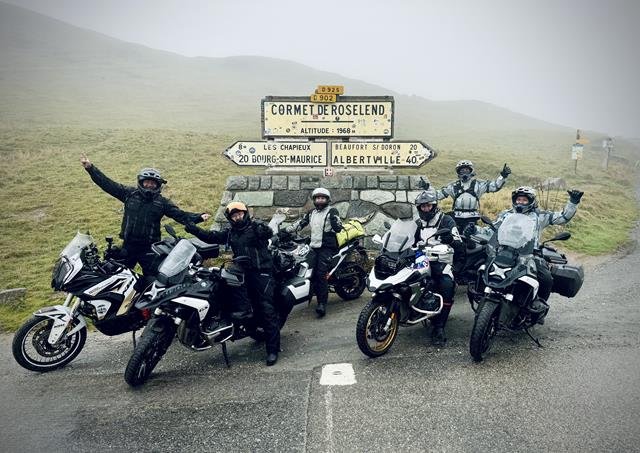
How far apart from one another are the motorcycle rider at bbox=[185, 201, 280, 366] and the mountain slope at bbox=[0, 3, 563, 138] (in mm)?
33144

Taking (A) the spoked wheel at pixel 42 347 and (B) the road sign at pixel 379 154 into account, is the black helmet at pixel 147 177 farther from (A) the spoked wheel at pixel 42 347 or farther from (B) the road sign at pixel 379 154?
(B) the road sign at pixel 379 154

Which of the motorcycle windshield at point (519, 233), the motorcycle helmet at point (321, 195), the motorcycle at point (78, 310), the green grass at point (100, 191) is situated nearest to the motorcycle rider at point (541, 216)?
the motorcycle windshield at point (519, 233)

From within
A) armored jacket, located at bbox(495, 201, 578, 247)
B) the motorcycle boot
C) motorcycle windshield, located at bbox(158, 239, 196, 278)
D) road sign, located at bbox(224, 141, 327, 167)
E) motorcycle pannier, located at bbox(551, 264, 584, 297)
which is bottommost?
the motorcycle boot

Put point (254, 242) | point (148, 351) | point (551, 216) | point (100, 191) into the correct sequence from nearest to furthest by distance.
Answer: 1. point (148, 351)
2. point (254, 242)
3. point (551, 216)
4. point (100, 191)

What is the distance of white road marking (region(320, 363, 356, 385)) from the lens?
16.1ft

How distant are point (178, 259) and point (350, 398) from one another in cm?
256

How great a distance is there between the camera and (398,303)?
556cm

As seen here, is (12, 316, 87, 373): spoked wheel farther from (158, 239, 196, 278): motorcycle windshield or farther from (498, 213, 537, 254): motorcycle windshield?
(498, 213, 537, 254): motorcycle windshield

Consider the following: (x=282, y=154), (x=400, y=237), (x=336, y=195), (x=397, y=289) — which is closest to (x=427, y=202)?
(x=400, y=237)

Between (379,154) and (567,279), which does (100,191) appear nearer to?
(379,154)

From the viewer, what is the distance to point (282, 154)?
974 cm

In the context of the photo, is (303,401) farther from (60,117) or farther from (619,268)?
(60,117)

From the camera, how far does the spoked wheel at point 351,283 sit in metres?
7.81

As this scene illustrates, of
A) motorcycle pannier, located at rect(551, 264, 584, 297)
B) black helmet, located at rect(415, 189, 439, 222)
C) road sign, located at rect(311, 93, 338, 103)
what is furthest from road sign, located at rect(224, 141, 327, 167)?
motorcycle pannier, located at rect(551, 264, 584, 297)
